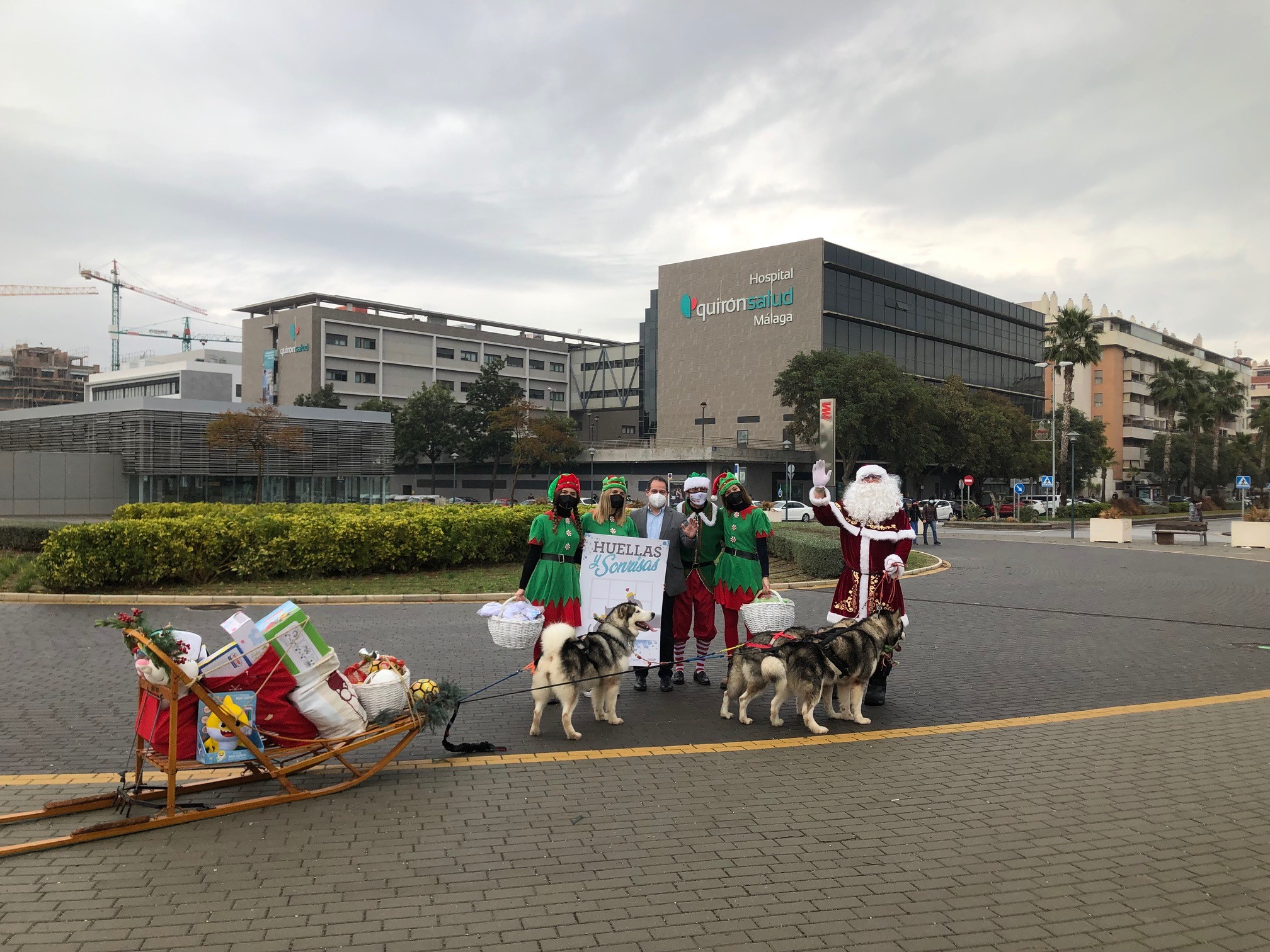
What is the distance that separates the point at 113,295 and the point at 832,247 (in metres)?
175

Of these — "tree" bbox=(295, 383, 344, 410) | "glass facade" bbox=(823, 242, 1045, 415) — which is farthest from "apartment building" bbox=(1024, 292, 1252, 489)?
Answer: "tree" bbox=(295, 383, 344, 410)

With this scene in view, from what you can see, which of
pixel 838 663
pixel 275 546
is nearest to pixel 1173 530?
pixel 275 546

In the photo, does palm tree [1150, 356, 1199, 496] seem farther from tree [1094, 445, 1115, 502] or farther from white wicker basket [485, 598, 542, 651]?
white wicker basket [485, 598, 542, 651]

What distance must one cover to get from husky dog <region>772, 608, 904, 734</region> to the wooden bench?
1134 inches

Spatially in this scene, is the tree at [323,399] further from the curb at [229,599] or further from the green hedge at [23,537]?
the curb at [229,599]

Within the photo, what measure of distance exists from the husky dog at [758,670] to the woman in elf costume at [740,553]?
2.36 ft

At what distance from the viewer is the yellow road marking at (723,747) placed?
551 cm

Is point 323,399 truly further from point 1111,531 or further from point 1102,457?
point 1111,531

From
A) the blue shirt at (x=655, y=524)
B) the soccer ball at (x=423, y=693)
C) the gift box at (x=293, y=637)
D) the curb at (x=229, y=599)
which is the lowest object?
the curb at (x=229, y=599)

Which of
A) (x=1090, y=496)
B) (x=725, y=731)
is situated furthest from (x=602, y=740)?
(x=1090, y=496)

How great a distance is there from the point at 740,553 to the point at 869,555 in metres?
1.07

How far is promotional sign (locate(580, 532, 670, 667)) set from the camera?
24.6 ft

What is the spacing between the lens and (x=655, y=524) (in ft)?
26.2

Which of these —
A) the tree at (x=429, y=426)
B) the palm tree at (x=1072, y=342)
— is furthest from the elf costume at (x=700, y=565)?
the tree at (x=429, y=426)
